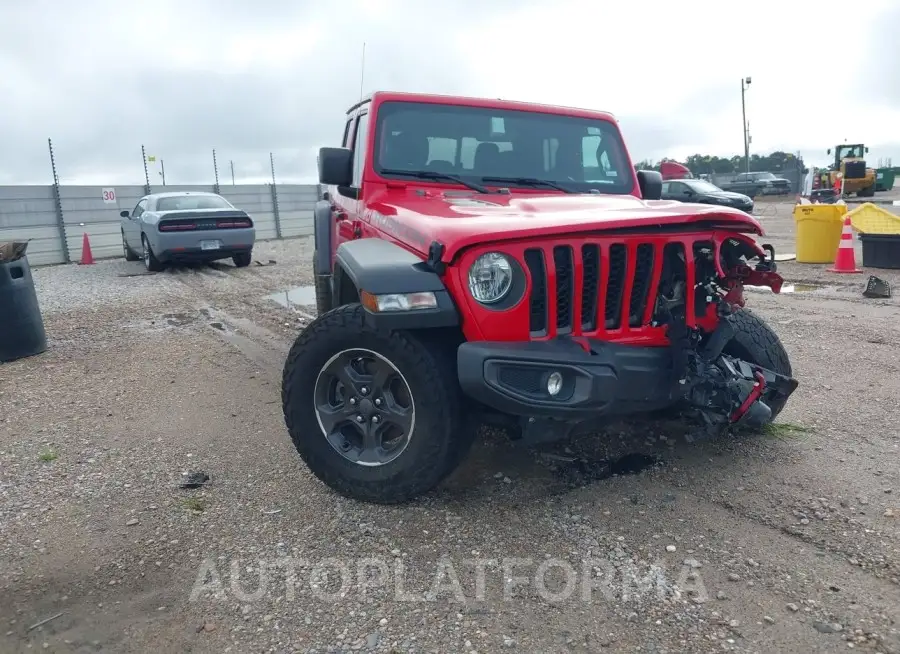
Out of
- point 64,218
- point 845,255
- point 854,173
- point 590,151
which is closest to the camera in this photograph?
point 590,151

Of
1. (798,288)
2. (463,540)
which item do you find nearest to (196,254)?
(798,288)

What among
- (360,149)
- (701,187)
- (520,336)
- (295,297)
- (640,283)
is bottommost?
(295,297)

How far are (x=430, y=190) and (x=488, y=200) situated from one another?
0.51 meters

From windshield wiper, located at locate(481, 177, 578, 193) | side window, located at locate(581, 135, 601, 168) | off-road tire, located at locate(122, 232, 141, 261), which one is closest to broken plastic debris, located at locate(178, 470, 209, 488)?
windshield wiper, located at locate(481, 177, 578, 193)

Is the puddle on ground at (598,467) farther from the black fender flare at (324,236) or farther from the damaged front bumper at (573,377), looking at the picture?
the black fender flare at (324,236)

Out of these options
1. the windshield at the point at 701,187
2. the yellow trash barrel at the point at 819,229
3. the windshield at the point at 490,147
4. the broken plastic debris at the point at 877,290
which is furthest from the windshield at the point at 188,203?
the windshield at the point at 701,187

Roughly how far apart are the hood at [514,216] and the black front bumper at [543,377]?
45cm

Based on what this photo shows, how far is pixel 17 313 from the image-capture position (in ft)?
20.5

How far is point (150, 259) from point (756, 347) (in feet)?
37.0

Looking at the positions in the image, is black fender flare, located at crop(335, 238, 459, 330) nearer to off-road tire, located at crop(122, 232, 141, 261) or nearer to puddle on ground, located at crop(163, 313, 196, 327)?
puddle on ground, located at crop(163, 313, 196, 327)

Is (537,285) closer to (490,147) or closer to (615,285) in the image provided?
(615,285)

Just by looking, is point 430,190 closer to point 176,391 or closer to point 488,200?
point 488,200

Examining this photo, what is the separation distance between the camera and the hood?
2.88 meters

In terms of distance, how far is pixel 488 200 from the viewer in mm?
3889
